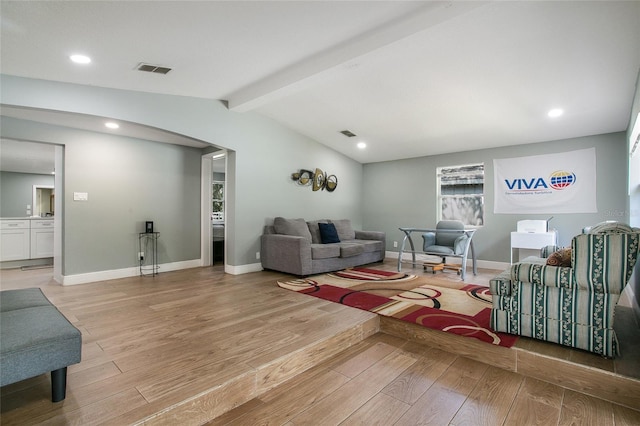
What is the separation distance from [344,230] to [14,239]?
596 cm

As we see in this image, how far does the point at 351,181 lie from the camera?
23.2 feet

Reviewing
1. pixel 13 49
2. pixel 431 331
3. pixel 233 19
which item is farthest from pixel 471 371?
pixel 13 49

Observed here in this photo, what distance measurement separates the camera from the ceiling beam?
7.93ft

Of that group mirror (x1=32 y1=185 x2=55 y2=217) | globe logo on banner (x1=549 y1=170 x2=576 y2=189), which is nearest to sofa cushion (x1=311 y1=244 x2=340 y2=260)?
globe logo on banner (x1=549 y1=170 x2=576 y2=189)

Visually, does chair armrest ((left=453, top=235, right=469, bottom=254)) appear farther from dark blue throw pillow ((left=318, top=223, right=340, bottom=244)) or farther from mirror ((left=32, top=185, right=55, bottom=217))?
mirror ((left=32, top=185, right=55, bottom=217))

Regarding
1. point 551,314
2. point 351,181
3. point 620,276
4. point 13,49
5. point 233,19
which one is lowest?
point 551,314

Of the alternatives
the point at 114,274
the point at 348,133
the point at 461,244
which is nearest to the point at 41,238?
the point at 114,274

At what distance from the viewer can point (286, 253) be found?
189 inches

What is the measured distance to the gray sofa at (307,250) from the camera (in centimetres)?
467

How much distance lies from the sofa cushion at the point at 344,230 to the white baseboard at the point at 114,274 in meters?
2.69

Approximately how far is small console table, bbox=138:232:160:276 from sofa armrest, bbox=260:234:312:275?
1.69 meters

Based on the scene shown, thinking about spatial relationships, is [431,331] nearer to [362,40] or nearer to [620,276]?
[620,276]

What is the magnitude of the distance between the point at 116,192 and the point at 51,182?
192 inches

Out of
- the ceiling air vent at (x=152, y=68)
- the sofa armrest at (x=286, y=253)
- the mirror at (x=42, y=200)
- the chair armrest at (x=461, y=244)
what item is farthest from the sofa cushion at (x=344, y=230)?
the mirror at (x=42, y=200)
